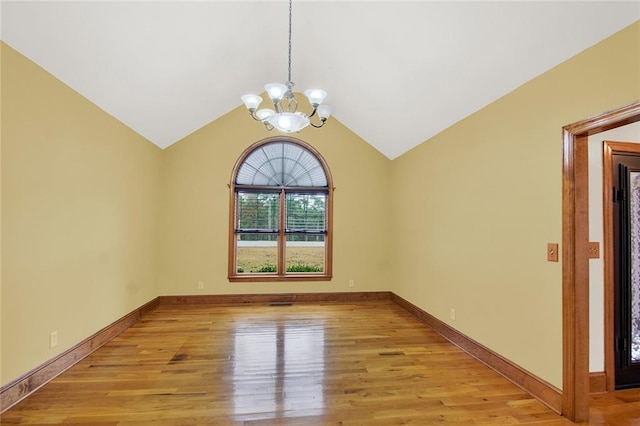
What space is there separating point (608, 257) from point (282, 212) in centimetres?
412

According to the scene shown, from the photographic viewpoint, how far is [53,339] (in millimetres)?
2594

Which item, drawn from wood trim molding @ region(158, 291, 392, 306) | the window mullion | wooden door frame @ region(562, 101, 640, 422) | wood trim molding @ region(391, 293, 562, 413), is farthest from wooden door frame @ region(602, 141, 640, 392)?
the window mullion

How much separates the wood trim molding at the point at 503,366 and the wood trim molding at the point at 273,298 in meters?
1.25

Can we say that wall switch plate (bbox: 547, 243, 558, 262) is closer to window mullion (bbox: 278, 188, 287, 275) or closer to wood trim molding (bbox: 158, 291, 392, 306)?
wood trim molding (bbox: 158, 291, 392, 306)

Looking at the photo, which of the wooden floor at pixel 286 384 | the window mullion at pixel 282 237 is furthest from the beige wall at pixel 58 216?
the window mullion at pixel 282 237

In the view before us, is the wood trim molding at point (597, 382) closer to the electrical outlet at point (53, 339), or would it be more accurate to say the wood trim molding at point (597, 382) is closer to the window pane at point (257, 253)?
the window pane at point (257, 253)

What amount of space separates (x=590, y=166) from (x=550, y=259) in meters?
0.83

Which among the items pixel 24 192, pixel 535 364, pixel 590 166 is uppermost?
pixel 590 166

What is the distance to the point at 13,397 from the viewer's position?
7.20 feet

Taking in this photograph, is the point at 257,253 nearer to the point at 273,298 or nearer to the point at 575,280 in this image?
the point at 273,298

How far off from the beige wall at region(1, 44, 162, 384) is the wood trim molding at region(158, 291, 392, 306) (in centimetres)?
96

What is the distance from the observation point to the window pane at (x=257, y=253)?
514cm

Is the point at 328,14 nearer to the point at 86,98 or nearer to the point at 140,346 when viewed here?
the point at 86,98

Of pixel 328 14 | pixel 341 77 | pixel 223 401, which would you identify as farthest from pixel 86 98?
pixel 223 401
